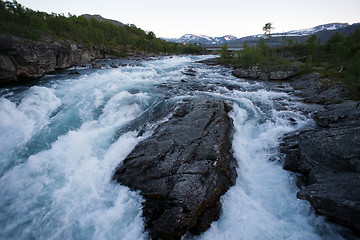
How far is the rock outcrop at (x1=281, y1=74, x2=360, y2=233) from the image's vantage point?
498 centimetres

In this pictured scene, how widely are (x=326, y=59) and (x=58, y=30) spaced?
10957cm

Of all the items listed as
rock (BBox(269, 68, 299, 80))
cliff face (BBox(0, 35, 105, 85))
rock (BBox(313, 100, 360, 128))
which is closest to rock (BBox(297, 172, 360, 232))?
rock (BBox(313, 100, 360, 128))

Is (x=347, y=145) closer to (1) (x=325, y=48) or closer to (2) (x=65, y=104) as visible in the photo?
(2) (x=65, y=104)

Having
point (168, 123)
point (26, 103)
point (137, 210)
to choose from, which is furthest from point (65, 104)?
point (137, 210)

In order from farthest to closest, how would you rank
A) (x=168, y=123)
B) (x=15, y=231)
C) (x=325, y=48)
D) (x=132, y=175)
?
(x=325, y=48), (x=168, y=123), (x=132, y=175), (x=15, y=231)

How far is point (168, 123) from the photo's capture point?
1088 centimetres

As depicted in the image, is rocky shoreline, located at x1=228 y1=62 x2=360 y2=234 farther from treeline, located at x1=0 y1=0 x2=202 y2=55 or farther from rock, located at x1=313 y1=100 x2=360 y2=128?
treeline, located at x1=0 y1=0 x2=202 y2=55

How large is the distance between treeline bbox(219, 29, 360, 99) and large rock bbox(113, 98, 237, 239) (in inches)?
699

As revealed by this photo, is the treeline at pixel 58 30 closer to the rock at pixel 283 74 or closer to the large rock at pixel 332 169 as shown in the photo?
the large rock at pixel 332 169

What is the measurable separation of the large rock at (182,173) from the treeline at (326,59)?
17766 millimetres

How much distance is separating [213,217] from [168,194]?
2.05m

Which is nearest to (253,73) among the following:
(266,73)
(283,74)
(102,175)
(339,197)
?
(266,73)

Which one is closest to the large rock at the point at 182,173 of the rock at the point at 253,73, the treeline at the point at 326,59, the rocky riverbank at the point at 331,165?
the rocky riverbank at the point at 331,165

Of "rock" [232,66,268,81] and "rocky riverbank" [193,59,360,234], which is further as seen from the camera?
"rock" [232,66,268,81]
